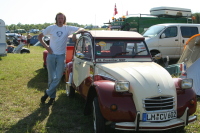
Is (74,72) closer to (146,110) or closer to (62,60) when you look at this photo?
(62,60)

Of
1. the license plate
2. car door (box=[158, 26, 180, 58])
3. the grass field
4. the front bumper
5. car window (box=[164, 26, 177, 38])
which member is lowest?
the grass field

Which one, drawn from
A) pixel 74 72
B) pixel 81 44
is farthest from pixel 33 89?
pixel 81 44

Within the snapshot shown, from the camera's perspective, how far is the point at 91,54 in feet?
17.0

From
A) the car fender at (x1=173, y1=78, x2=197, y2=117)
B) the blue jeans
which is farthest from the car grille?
the blue jeans

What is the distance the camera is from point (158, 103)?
392cm

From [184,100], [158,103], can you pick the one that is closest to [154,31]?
[184,100]

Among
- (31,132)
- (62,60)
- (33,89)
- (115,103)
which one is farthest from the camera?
(33,89)

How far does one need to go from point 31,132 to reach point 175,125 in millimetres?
2425

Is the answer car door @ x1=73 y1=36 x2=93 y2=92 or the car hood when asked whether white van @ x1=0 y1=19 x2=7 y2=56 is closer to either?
car door @ x1=73 y1=36 x2=93 y2=92

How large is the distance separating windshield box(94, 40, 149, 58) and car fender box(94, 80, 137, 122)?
1.27 m

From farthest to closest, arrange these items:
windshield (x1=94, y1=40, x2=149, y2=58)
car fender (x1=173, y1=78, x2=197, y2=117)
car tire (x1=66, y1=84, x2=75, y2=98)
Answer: car tire (x1=66, y1=84, x2=75, y2=98)
windshield (x1=94, y1=40, x2=149, y2=58)
car fender (x1=173, y1=78, x2=197, y2=117)

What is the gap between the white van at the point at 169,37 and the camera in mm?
11578

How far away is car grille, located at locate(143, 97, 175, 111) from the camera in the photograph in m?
3.89

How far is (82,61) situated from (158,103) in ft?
7.20
